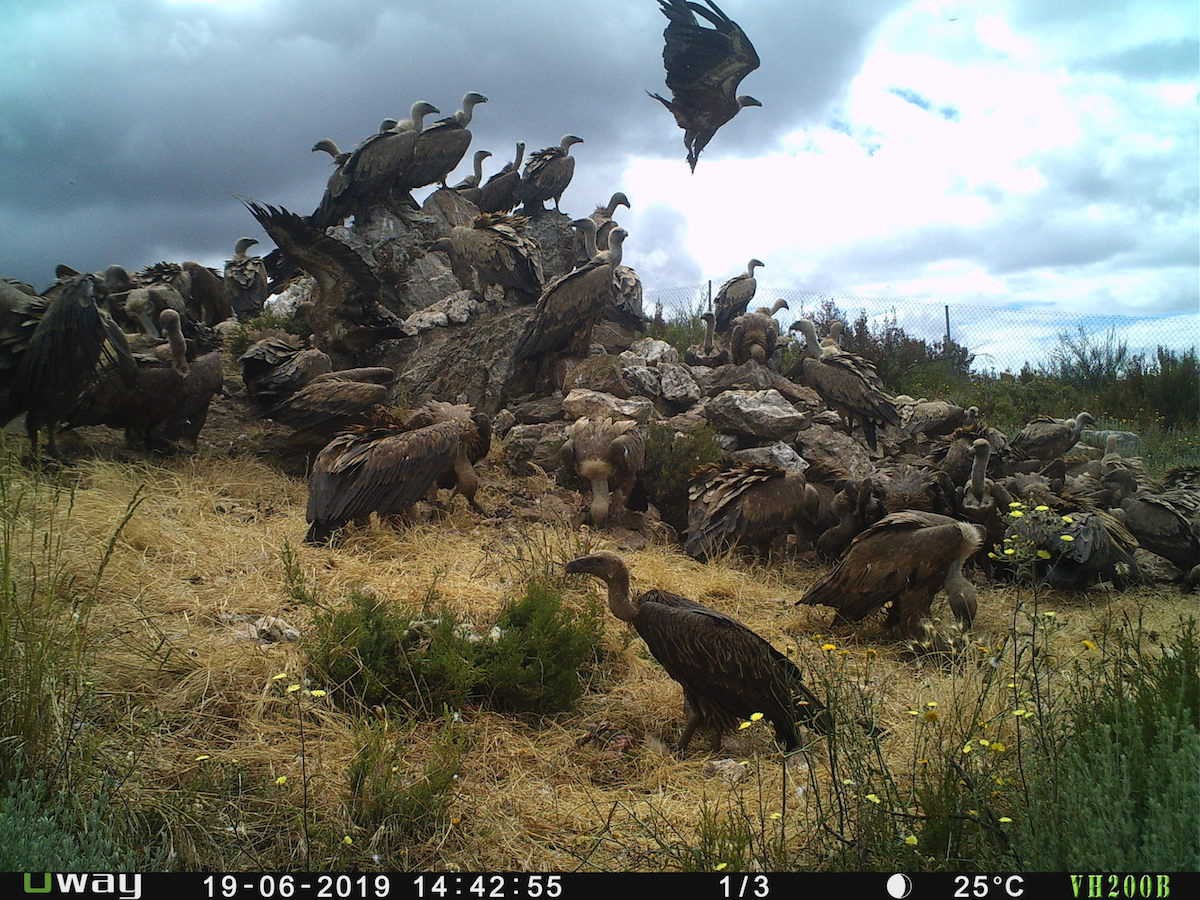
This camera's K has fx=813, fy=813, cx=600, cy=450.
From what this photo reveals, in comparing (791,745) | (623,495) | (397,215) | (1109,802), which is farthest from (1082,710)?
(397,215)

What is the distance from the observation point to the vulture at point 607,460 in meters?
6.67

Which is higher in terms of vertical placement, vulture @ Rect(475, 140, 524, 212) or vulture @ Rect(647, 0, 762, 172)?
vulture @ Rect(475, 140, 524, 212)

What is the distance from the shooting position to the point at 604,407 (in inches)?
318

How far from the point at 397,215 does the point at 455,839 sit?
35.5 feet

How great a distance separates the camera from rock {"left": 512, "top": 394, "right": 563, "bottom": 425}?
911 centimetres

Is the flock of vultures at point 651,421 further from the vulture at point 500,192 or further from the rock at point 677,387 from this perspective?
the vulture at point 500,192

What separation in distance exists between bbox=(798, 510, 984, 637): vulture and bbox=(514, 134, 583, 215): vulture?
37.6 ft

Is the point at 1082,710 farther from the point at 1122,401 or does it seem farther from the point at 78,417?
the point at 1122,401

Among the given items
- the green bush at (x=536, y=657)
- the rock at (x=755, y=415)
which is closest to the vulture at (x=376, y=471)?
the green bush at (x=536, y=657)

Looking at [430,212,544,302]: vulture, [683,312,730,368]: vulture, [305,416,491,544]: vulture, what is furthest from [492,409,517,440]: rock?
[683,312,730,368]: vulture

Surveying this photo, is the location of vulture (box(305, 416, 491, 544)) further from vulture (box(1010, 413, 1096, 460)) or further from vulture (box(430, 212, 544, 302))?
vulture (box(1010, 413, 1096, 460))

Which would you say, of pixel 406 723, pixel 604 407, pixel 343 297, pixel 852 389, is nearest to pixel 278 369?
pixel 343 297

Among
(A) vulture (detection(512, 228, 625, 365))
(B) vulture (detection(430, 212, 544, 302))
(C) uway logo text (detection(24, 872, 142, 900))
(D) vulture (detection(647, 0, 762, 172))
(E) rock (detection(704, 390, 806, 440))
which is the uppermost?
(D) vulture (detection(647, 0, 762, 172))

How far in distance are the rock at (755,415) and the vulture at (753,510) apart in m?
2.06
